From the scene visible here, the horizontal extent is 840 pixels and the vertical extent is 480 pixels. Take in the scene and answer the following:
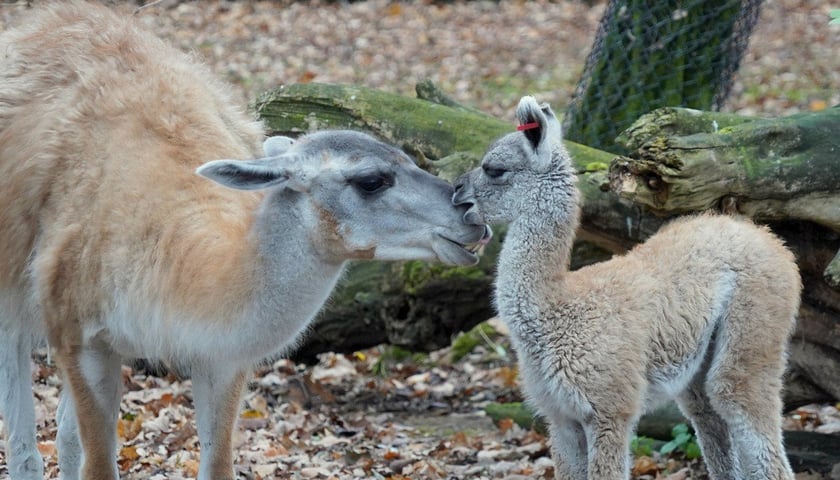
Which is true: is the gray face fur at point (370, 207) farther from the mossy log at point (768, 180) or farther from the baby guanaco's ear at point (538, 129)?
the mossy log at point (768, 180)

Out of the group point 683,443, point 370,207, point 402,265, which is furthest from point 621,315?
point 402,265

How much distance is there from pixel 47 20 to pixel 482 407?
423 centimetres

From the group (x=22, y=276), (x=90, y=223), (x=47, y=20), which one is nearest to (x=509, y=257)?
(x=90, y=223)

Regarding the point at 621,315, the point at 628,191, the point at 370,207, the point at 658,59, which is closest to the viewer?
the point at 370,207

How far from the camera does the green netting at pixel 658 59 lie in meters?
9.23

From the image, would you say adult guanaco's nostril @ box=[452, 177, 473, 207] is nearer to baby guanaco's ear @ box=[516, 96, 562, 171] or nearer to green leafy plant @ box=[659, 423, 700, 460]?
baby guanaco's ear @ box=[516, 96, 562, 171]

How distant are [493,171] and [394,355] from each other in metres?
4.84

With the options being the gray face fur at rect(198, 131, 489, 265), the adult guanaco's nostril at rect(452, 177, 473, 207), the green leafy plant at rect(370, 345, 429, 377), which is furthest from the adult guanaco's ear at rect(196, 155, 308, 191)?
the green leafy plant at rect(370, 345, 429, 377)

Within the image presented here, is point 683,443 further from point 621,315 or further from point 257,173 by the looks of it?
point 257,173

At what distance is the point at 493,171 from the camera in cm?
514

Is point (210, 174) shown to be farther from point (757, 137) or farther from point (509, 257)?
point (757, 137)

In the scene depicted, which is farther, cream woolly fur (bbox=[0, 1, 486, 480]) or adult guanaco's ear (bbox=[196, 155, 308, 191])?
cream woolly fur (bbox=[0, 1, 486, 480])

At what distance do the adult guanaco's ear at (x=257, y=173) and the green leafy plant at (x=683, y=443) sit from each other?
124 inches

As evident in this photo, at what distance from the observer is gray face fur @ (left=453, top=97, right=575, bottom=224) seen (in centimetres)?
501
